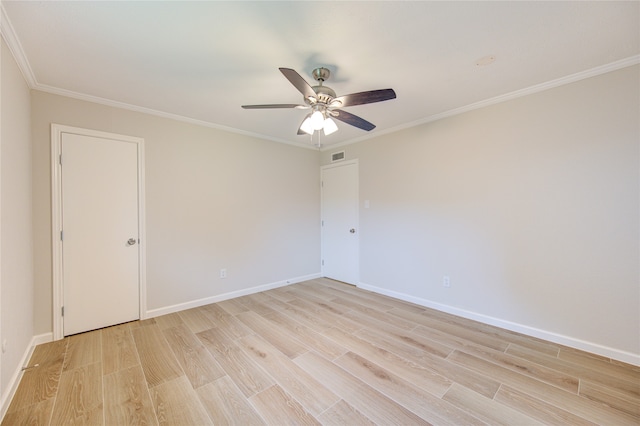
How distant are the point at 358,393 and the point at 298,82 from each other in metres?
2.20

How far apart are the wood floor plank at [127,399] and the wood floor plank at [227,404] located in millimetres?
307

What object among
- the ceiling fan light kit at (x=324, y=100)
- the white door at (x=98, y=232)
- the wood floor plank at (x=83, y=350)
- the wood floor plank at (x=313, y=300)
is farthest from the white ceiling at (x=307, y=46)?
the wood floor plank at (x=313, y=300)

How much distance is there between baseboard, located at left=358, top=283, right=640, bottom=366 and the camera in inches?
82.1

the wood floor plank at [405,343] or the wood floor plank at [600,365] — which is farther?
the wood floor plank at [405,343]

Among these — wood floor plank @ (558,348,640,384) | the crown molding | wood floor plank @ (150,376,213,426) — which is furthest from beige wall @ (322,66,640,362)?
the crown molding

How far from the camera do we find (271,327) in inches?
108

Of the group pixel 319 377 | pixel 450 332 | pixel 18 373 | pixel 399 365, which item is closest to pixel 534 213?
pixel 450 332

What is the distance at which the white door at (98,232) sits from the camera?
101 inches

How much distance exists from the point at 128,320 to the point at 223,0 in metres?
3.28

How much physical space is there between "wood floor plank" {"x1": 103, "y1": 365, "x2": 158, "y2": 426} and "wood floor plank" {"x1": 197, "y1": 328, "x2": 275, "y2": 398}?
529 millimetres

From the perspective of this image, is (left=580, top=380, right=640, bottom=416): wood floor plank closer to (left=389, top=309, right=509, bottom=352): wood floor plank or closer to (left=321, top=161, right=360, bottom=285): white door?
(left=389, top=309, right=509, bottom=352): wood floor plank

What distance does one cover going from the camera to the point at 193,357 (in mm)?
2195

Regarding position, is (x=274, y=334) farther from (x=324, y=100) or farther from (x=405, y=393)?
(x=324, y=100)

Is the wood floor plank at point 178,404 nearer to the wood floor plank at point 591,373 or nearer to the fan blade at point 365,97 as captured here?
the fan blade at point 365,97
